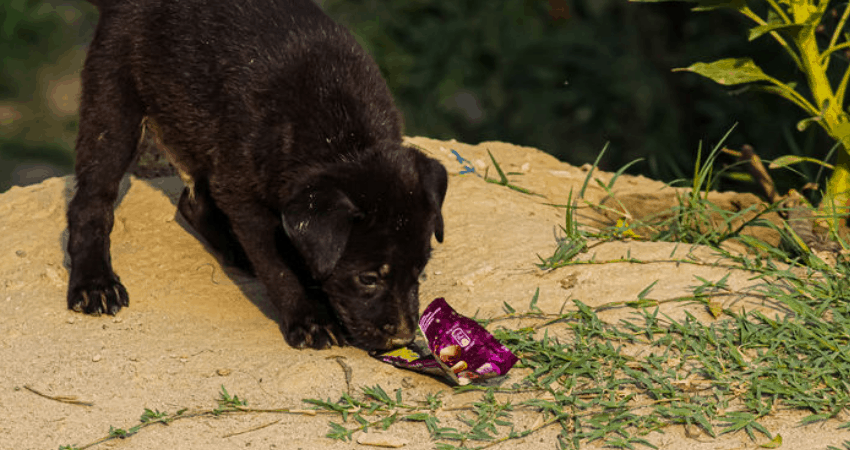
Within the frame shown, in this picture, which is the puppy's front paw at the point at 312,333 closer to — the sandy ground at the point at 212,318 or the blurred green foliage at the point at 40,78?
the sandy ground at the point at 212,318

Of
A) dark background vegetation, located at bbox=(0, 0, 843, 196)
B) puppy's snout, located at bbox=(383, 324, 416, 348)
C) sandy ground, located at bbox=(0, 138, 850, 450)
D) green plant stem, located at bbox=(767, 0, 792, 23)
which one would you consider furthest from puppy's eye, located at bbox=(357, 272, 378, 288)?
dark background vegetation, located at bbox=(0, 0, 843, 196)

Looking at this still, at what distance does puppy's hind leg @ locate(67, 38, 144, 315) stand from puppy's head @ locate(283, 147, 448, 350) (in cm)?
136

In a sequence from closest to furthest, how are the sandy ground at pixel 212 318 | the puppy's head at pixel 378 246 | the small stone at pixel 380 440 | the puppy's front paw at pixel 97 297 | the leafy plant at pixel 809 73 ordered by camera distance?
the small stone at pixel 380 440 → the sandy ground at pixel 212 318 → the puppy's head at pixel 378 246 → the puppy's front paw at pixel 97 297 → the leafy plant at pixel 809 73

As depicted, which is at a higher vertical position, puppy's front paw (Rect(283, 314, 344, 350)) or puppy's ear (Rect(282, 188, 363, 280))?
puppy's ear (Rect(282, 188, 363, 280))

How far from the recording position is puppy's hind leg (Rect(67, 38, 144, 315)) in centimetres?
561

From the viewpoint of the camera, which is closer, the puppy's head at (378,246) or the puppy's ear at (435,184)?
the puppy's head at (378,246)

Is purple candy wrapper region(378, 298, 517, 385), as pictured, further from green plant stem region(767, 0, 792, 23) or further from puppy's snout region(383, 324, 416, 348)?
green plant stem region(767, 0, 792, 23)

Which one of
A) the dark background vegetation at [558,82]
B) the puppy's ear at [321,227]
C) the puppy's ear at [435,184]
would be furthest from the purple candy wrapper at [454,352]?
the dark background vegetation at [558,82]

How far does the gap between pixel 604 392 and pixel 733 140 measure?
4764mm

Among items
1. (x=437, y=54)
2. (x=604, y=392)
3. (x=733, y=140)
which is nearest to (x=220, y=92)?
(x=604, y=392)

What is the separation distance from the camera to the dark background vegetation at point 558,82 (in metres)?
8.44

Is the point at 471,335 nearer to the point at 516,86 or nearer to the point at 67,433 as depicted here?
the point at 67,433

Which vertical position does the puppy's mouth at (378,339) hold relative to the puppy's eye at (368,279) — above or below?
below

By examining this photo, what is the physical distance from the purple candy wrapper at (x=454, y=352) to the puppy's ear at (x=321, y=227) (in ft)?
1.58
